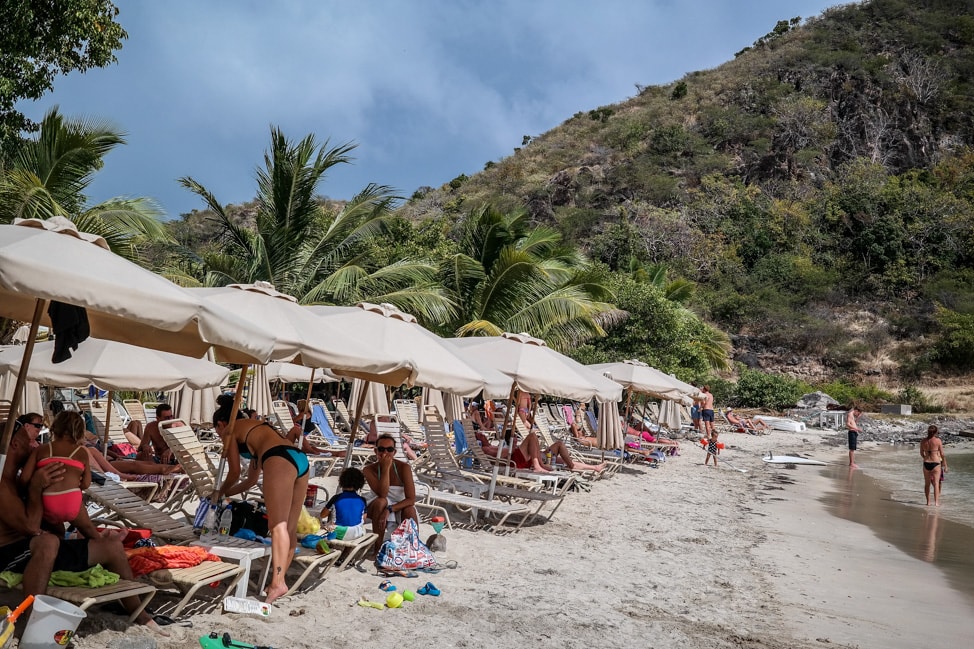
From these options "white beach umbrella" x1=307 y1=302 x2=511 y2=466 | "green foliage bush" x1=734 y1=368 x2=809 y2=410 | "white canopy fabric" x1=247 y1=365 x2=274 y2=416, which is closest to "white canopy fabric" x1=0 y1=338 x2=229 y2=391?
"white beach umbrella" x1=307 y1=302 x2=511 y2=466

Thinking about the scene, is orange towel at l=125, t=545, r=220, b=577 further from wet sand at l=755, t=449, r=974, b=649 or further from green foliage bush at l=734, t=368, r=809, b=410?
green foliage bush at l=734, t=368, r=809, b=410

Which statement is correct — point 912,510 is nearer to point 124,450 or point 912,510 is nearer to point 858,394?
point 124,450

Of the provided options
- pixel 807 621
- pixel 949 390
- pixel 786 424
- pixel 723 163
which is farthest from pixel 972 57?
pixel 807 621

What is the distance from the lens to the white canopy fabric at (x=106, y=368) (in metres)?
6.89

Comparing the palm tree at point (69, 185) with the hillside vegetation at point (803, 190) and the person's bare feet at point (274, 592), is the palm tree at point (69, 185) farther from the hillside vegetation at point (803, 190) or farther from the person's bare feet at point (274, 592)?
the hillside vegetation at point (803, 190)

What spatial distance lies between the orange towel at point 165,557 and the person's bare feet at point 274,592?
0.37 metres

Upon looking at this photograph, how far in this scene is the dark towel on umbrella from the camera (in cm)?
388

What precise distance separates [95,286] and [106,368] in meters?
4.00

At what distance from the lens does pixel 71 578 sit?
12.0ft

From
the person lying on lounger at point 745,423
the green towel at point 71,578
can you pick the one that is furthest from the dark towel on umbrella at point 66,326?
the person lying on lounger at point 745,423

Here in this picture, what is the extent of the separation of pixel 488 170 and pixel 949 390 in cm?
3968

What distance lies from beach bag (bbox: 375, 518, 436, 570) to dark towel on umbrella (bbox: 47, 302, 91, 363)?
8.68 ft

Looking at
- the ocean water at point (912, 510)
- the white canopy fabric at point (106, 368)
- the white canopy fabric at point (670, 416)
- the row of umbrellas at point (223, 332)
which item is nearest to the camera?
the row of umbrellas at point (223, 332)

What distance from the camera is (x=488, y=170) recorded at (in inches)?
2625
